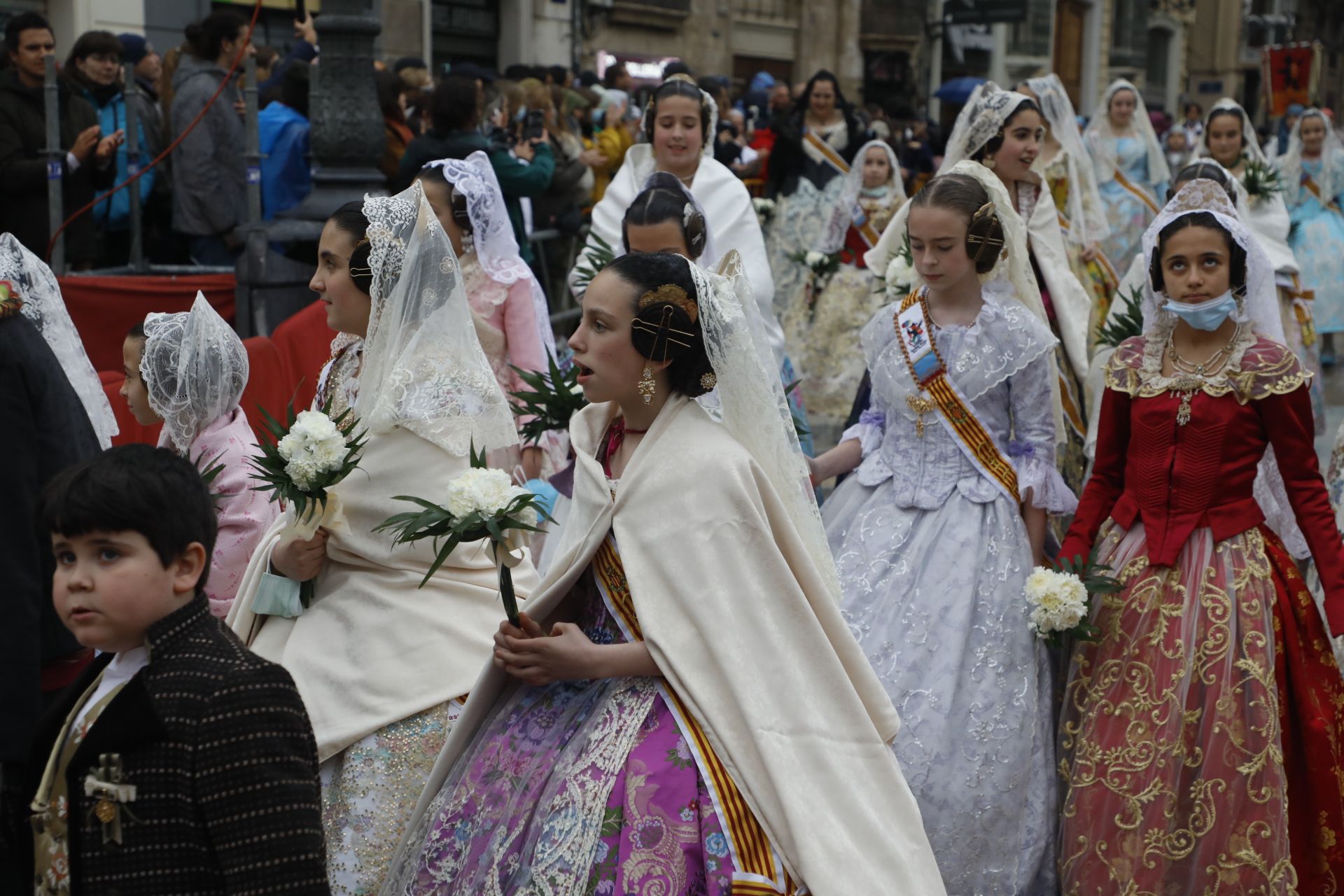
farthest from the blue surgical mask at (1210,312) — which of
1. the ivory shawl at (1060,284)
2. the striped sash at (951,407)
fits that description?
the ivory shawl at (1060,284)

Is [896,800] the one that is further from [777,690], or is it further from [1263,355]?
[1263,355]

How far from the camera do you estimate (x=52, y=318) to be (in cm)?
514

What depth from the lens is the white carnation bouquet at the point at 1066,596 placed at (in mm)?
4680

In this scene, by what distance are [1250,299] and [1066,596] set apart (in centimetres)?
108

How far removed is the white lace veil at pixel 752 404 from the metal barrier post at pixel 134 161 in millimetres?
5720

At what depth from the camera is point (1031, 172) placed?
7484 millimetres

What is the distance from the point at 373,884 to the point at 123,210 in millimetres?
6250

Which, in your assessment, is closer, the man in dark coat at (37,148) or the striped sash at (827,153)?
the man in dark coat at (37,148)

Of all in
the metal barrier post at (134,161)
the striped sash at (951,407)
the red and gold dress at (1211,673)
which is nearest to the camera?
the red and gold dress at (1211,673)

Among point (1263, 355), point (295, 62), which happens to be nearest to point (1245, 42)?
point (295, 62)

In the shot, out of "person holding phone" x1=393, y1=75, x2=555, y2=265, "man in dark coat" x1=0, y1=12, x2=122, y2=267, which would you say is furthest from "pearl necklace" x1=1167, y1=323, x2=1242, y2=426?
"man in dark coat" x1=0, y1=12, x2=122, y2=267

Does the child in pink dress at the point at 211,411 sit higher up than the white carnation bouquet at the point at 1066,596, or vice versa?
the child in pink dress at the point at 211,411
